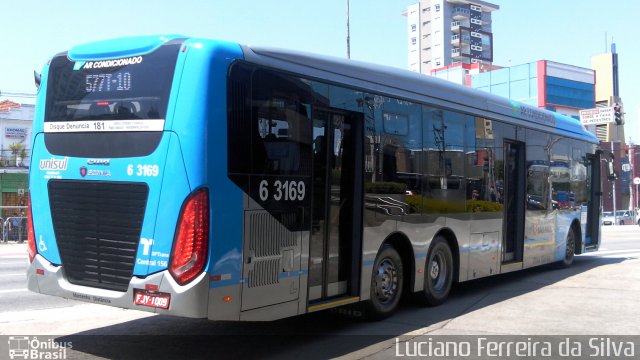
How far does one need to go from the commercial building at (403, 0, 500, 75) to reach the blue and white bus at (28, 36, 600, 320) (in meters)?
120

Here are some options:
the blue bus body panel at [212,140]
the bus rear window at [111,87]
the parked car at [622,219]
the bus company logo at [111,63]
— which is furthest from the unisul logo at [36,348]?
the parked car at [622,219]

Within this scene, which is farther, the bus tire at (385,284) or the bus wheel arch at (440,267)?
the bus wheel arch at (440,267)

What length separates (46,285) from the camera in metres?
6.22

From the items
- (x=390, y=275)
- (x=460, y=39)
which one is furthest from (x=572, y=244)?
(x=460, y=39)

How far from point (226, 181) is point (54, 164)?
6.70 ft

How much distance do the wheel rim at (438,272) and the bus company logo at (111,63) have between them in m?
5.23

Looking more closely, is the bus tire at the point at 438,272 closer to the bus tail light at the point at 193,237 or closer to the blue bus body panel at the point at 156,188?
the bus tail light at the point at 193,237

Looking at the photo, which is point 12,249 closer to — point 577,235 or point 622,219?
point 577,235

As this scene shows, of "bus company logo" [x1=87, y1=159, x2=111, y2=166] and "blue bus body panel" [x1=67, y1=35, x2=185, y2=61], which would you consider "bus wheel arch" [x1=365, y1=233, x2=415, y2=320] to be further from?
"blue bus body panel" [x1=67, y1=35, x2=185, y2=61]

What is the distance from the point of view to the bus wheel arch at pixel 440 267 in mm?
8828

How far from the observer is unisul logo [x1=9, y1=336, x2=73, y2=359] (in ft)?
20.7

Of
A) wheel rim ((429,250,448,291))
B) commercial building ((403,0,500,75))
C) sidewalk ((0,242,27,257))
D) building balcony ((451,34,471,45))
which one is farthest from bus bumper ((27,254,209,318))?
building balcony ((451,34,471,45))

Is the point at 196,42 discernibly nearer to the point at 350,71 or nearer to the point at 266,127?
the point at 266,127

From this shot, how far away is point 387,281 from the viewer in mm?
8078
